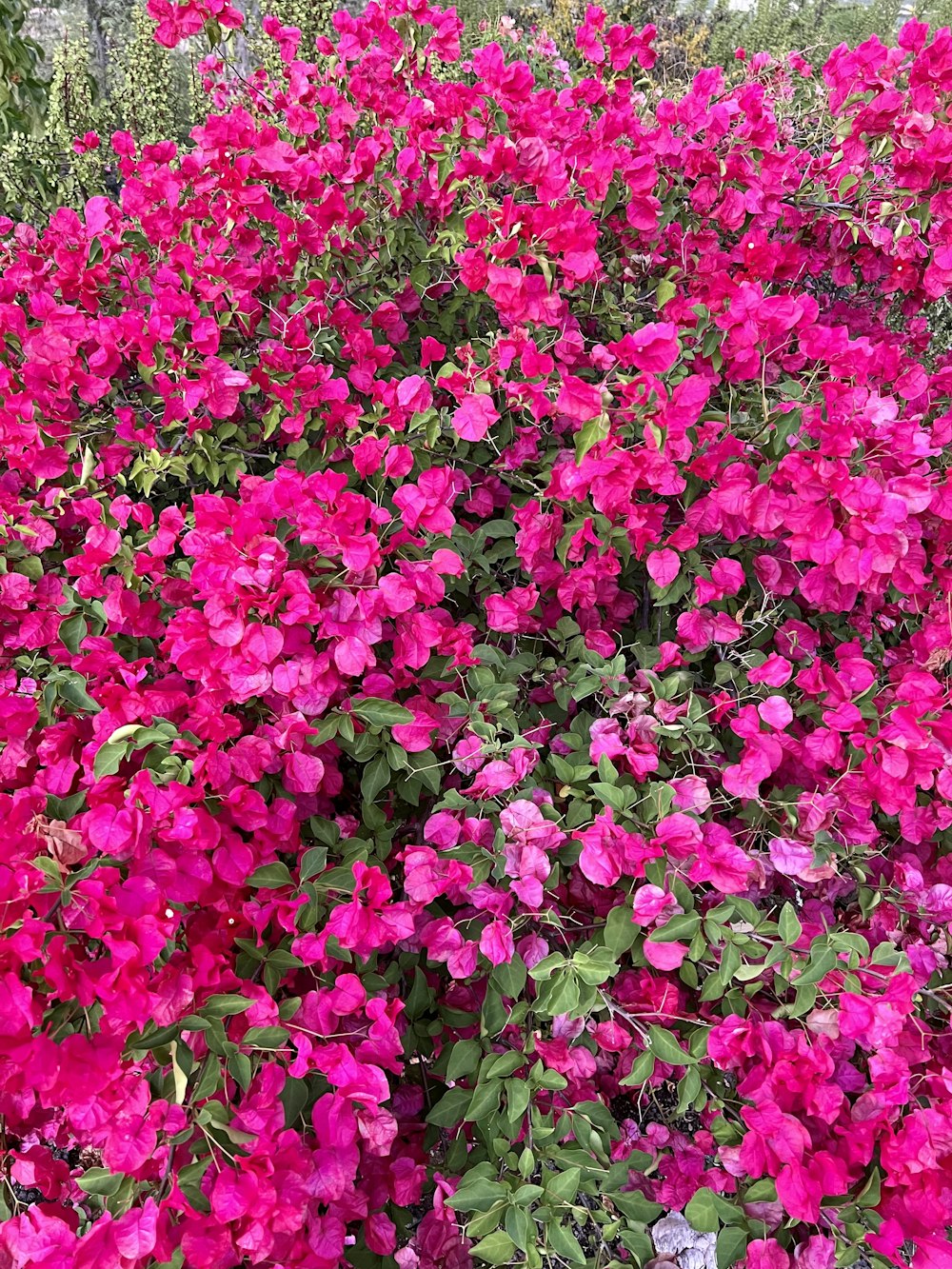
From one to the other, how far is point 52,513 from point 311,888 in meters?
0.90

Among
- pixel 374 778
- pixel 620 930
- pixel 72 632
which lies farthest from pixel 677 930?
pixel 72 632

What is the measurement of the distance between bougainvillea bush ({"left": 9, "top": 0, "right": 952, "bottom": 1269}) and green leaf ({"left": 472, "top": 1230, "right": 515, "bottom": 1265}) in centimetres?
2

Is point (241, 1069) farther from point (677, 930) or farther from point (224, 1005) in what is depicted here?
point (677, 930)

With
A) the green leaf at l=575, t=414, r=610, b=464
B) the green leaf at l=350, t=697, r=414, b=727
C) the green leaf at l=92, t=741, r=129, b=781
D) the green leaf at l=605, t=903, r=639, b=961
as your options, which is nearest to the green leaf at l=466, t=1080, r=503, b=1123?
the green leaf at l=605, t=903, r=639, b=961

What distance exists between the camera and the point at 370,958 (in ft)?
3.77

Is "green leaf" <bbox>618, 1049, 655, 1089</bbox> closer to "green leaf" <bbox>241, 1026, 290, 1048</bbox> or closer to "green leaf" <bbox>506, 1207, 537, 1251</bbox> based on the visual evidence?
"green leaf" <bbox>506, 1207, 537, 1251</bbox>

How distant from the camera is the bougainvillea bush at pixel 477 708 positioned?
0.96 metres

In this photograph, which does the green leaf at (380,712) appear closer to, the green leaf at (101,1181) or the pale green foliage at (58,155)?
the green leaf at (101,1181)

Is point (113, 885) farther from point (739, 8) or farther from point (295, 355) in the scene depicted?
point (739, 8)

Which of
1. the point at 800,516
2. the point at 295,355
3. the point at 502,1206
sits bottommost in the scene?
the point at 502,1206

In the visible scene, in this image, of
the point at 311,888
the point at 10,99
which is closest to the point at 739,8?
the point at 10,99

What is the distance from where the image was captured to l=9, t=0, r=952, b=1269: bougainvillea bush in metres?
0.96

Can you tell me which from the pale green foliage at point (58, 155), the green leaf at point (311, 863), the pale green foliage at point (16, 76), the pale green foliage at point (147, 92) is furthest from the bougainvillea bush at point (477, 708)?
the pale green foliage at point (147, 92)

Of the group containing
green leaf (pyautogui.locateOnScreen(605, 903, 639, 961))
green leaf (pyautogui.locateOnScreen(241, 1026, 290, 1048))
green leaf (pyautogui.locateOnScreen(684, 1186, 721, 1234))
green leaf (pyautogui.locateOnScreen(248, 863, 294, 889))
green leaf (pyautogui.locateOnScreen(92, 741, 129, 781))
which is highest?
green leaf (pyautogui.locateOnScreen(92, 741, 129, 781))
